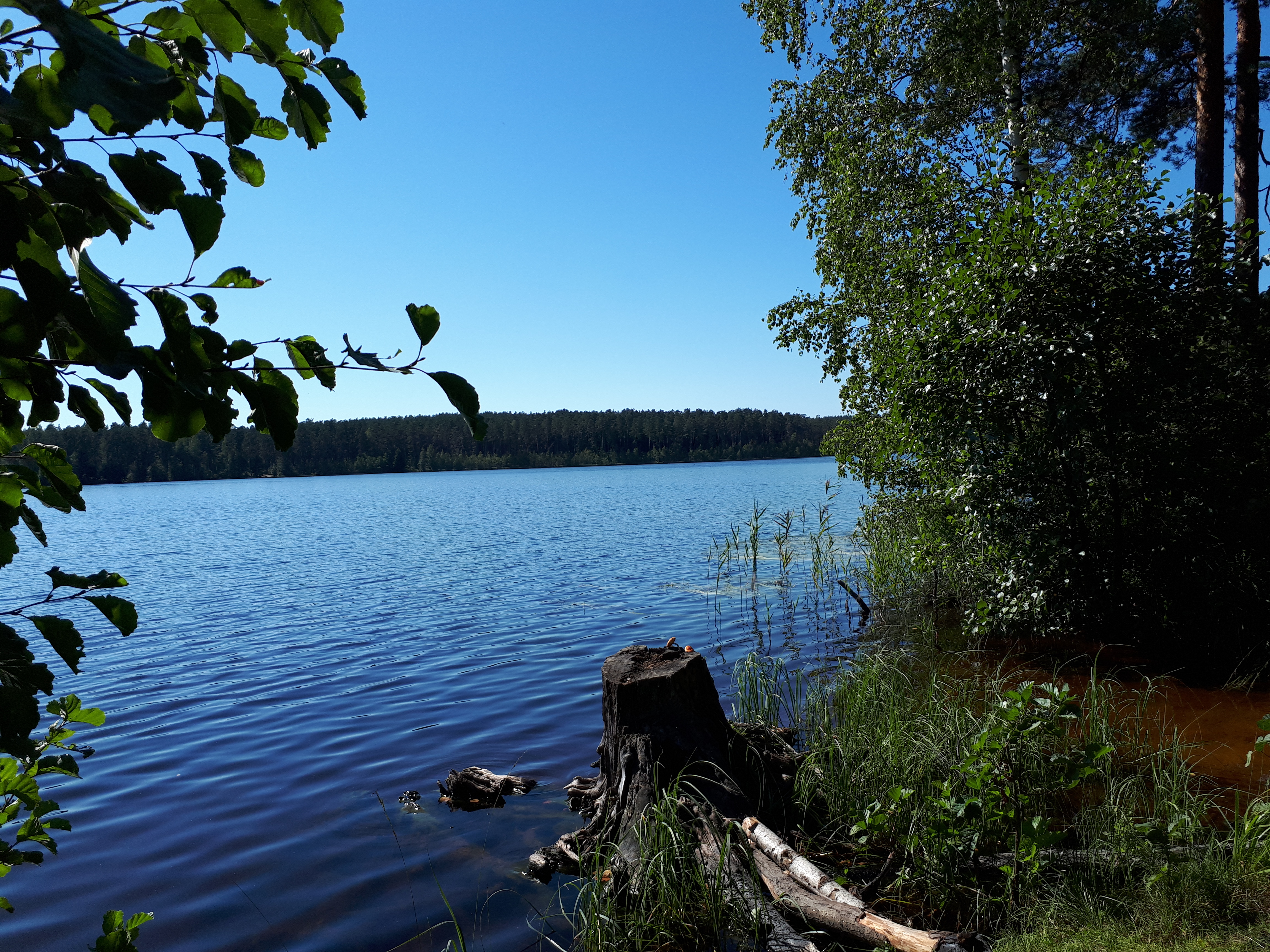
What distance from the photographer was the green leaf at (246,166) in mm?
1384

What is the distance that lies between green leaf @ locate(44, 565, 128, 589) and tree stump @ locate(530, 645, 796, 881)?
4.15 metres

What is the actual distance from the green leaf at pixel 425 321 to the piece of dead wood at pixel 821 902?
3.80 meters

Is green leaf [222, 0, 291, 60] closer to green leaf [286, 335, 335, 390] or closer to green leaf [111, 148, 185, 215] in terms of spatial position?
green leaf [111, 148, 185, 215]

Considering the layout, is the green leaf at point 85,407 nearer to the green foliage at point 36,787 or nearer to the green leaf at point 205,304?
the green leaf at point 205,304

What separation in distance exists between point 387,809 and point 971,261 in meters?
8.15

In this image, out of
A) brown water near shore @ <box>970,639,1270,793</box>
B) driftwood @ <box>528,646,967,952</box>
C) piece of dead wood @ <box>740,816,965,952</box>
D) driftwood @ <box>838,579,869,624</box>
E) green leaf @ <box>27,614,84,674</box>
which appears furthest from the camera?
driftwood @ <box>838,579,869,624</box>

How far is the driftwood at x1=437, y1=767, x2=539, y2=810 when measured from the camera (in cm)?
666

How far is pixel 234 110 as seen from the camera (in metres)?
1.24

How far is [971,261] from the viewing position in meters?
8.77

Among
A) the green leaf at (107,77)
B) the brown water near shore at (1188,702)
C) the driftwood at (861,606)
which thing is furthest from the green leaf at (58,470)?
the driftwood at (861,606)

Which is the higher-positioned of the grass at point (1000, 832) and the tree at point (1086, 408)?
the tree at point (1086, 408)

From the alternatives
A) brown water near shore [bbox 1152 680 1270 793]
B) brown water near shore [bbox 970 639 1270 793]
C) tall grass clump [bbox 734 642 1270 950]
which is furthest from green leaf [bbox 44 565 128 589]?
brown water near shore [bbox 970 639 1270 793]

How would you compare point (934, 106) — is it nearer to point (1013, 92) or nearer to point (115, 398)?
point (1013, 92)

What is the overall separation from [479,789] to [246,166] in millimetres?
6253
